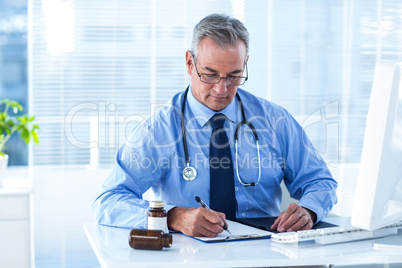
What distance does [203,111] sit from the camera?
215 centimetres

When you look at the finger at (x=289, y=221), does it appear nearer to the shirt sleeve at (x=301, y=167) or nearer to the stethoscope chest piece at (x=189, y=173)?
the shirt sleeve at (x=301, y=167)

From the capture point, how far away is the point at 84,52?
379cm

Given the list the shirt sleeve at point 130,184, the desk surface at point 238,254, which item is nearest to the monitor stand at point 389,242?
the desk surface at point 238,254

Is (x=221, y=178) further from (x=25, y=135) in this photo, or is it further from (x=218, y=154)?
(x=25, y=135)

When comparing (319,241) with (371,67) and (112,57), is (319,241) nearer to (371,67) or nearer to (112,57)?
(112,57)

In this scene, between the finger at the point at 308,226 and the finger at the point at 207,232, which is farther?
the finger at the point at 308,226

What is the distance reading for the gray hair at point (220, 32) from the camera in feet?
6.65

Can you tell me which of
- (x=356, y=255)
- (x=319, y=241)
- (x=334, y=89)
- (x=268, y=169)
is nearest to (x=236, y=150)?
(x=268, y=169)

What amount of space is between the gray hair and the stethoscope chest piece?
1.42ft

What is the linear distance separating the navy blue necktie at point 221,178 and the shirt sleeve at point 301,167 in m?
0.28

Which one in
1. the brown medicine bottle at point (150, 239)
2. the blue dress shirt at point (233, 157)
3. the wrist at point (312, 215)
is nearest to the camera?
the brown medicine bottle at point (150, 239)

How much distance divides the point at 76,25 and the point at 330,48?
6.37 ft

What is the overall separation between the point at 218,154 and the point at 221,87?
0.26 m

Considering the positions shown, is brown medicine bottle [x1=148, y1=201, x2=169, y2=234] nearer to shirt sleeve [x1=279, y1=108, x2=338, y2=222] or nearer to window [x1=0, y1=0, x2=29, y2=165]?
shirt sleeve [x1=279, y1=108, x2=338, y2=222]
